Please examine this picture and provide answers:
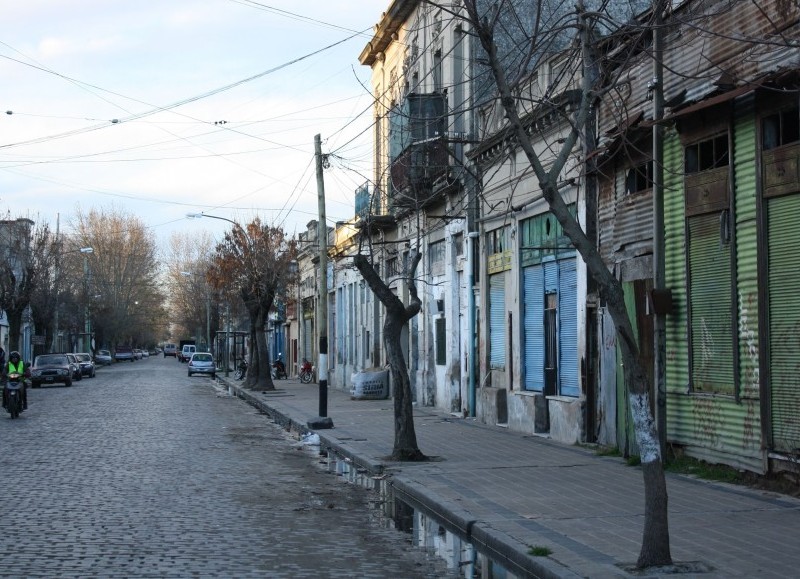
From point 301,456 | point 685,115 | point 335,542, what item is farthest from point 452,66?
point 335,542

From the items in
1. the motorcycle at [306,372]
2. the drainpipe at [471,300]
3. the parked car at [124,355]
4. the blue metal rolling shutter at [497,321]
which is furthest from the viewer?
the parked car at [124,355]

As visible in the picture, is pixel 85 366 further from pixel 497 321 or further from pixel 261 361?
pixel 497 321

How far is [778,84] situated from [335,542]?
Result: 270 inches

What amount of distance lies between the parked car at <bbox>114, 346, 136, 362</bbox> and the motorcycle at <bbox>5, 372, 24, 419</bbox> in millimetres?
101234

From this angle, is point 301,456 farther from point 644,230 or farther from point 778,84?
point 778,84

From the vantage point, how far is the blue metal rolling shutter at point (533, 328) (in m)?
22.2

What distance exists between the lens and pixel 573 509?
1159 cm

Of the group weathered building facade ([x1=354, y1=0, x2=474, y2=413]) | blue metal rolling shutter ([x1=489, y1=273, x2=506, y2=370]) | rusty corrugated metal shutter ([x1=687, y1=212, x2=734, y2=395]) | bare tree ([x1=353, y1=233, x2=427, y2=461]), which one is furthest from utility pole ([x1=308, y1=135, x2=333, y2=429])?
rusty corrugated metal shutter ([x1=687, y1=212, x2=734, y2=395])

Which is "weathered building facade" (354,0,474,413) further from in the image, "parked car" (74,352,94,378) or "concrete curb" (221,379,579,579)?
"parked car" (74,352,94,378)

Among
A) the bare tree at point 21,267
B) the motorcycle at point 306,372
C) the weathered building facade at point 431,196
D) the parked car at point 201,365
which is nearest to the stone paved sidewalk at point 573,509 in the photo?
the weathered building facade at point 431,196

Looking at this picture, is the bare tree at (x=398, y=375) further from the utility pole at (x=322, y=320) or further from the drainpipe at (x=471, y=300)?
the drainpipe at (x=471, y=300)

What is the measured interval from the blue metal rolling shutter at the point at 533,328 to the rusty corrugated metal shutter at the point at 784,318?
9.16 meters

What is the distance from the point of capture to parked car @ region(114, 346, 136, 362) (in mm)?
128375

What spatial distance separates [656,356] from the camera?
15.3m
